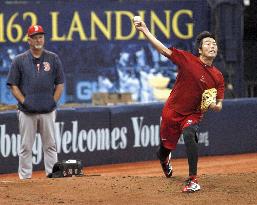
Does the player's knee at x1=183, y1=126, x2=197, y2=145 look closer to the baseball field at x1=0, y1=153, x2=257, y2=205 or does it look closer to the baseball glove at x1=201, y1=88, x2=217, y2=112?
the baseball glove at x1=201, y1=88, x2=217, y2=112

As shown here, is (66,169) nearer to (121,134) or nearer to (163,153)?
(163,153)

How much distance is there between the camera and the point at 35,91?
12859 millimetres

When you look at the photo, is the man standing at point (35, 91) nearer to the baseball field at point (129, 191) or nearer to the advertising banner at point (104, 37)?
the baseball field at point (129, 191)

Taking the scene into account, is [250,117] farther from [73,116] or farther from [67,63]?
[67,63]

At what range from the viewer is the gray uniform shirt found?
12.9m

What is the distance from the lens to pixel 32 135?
13094mm

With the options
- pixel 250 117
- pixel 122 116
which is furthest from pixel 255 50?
pixel 122 116

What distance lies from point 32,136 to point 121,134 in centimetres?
432

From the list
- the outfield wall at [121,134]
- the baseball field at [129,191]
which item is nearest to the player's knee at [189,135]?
the baseball field at [129,191]

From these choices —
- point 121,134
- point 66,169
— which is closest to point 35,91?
point 66,169

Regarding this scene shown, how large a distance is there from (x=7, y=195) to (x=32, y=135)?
9.30 feet

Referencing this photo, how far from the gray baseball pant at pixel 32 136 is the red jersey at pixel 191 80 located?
256 cm

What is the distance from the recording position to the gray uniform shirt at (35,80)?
42.2 ft

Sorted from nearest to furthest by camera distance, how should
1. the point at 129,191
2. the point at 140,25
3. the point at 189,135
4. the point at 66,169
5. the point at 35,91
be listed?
1. the point at 129,191
2. the point at 140,25
3. the point at 189,135
4. the point at 66,169
5. the point at 35,91
